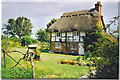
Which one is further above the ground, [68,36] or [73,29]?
[73,29]

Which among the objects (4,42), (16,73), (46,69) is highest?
(4,42)

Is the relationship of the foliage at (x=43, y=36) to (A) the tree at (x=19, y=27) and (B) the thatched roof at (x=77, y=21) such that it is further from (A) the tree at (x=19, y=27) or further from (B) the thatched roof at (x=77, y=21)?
(A) the tree at (x=19, y=27)

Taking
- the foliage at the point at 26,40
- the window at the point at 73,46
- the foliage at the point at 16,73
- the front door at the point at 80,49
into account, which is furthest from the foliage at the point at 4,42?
the front door at the point at 80,49

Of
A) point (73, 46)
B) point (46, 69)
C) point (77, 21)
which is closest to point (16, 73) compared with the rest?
point (46, 69)

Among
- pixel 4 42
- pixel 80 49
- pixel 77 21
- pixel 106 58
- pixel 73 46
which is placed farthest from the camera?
pixel 77 21

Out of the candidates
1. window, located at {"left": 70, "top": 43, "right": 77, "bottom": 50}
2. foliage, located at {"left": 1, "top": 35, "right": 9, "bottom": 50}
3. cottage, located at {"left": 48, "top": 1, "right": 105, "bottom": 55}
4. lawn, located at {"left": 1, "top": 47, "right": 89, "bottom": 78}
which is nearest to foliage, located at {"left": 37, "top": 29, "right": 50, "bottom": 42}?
cottage, located at {"left": 48, "top": 1, "right": 105, "bottom": 55}

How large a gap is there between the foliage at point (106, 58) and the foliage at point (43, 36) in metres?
1.71

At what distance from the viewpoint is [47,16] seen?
A: 5.51 meters

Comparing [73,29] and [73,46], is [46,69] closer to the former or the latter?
[73,46]

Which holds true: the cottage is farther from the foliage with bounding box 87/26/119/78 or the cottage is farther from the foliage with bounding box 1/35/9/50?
the foliage with bounding box 1/35/9/50

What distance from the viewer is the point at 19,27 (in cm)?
544

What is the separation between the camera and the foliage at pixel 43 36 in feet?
18.0

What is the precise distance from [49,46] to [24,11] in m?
1.59

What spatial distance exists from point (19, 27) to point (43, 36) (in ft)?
3.10
